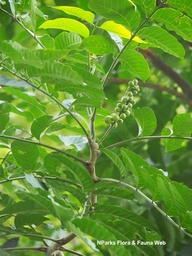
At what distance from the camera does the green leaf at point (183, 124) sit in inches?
34.3

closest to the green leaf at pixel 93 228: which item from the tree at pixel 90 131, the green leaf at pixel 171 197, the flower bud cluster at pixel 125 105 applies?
the tree at pixel 90 131

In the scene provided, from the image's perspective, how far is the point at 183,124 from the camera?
878 millimetres

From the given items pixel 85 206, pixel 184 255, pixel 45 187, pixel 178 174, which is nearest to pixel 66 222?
pixel 85 206

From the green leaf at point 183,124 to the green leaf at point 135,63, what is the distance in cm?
9

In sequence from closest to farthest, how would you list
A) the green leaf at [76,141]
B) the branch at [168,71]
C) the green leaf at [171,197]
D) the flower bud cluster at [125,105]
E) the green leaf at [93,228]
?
the green leaf at [93,228]
the green leaf at [171,197]
the flower bud cluster at [125,105]
the green leaf at [76,141]
the branch at [168,71]

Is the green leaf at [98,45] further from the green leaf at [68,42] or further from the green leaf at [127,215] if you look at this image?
the green leaf at [127,215]

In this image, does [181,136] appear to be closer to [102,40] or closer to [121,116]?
[121,116]

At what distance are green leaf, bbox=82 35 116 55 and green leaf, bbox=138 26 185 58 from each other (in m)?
0.05

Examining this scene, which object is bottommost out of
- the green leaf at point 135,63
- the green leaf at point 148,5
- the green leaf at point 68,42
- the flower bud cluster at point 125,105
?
the flower bud cluster at point 125,105

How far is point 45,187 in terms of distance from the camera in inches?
35.7

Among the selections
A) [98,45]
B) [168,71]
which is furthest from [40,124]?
[168,71]

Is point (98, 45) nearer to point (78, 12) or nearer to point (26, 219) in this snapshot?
point (78, 12)

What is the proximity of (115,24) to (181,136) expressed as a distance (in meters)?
0.23

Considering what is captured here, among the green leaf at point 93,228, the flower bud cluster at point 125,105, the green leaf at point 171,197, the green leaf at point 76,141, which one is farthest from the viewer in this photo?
the green leaf at point 76,141
